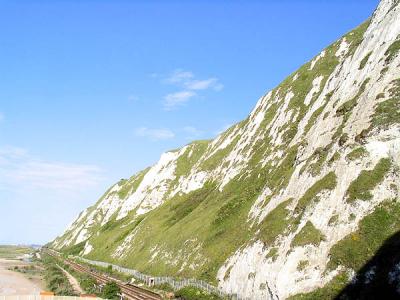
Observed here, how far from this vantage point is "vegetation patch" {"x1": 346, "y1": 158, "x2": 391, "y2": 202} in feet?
117

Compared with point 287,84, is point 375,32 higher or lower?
lower

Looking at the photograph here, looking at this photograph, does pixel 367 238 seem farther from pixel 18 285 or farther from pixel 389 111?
pixel 18 285

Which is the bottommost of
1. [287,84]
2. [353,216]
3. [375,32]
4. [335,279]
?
[335,279]

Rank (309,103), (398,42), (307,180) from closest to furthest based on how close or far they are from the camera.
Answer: (307,180) → (398,42) → (309,103)

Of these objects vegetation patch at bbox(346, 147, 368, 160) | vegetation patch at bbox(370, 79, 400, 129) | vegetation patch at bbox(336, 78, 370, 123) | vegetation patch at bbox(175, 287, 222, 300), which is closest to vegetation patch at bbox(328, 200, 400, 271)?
vegetation patch at bbox(346, 147, 368, 160)

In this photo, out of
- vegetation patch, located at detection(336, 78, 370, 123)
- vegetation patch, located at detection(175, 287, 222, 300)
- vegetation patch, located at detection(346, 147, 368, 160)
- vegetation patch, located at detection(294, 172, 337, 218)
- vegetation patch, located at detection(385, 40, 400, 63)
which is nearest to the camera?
vegetation patch, located at detection(346, 147, 368, 160)

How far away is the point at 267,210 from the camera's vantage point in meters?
53.2

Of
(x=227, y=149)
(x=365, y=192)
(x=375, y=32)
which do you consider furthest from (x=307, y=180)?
(x=227, y=149)

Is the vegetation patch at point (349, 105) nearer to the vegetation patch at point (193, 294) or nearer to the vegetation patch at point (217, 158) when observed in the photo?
the vegetation patch at point (193, 294)

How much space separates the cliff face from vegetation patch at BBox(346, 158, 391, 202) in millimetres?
105

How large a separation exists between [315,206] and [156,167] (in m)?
127

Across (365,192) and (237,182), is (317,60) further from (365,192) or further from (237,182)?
(365,192)

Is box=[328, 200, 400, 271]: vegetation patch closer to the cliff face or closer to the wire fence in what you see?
the cliff face

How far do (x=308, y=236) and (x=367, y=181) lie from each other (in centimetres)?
705
